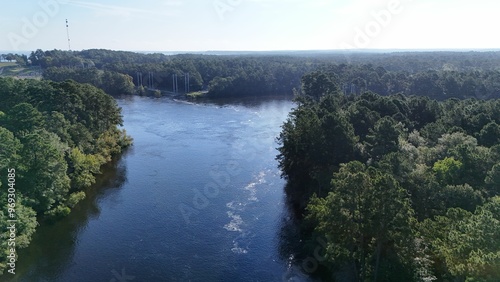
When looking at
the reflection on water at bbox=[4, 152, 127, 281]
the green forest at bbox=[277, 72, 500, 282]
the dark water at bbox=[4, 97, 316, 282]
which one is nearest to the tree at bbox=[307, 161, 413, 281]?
the green forest at bbox=[277, 72, 500, 282]

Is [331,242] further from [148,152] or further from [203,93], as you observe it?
[203,93]

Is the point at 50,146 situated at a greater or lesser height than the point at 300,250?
greater

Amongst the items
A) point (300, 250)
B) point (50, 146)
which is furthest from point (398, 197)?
point (50, 146)

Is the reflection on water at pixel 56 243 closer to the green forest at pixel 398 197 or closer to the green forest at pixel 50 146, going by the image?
the green forest at pixel 50 146

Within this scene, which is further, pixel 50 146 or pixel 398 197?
pixel 50 146

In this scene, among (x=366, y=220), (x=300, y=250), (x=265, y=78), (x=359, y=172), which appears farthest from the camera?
(x=265, y=78)

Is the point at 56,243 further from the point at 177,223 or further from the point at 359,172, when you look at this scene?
the point at 359,172

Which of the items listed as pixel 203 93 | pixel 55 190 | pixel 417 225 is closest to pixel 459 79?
pixel 203 93
